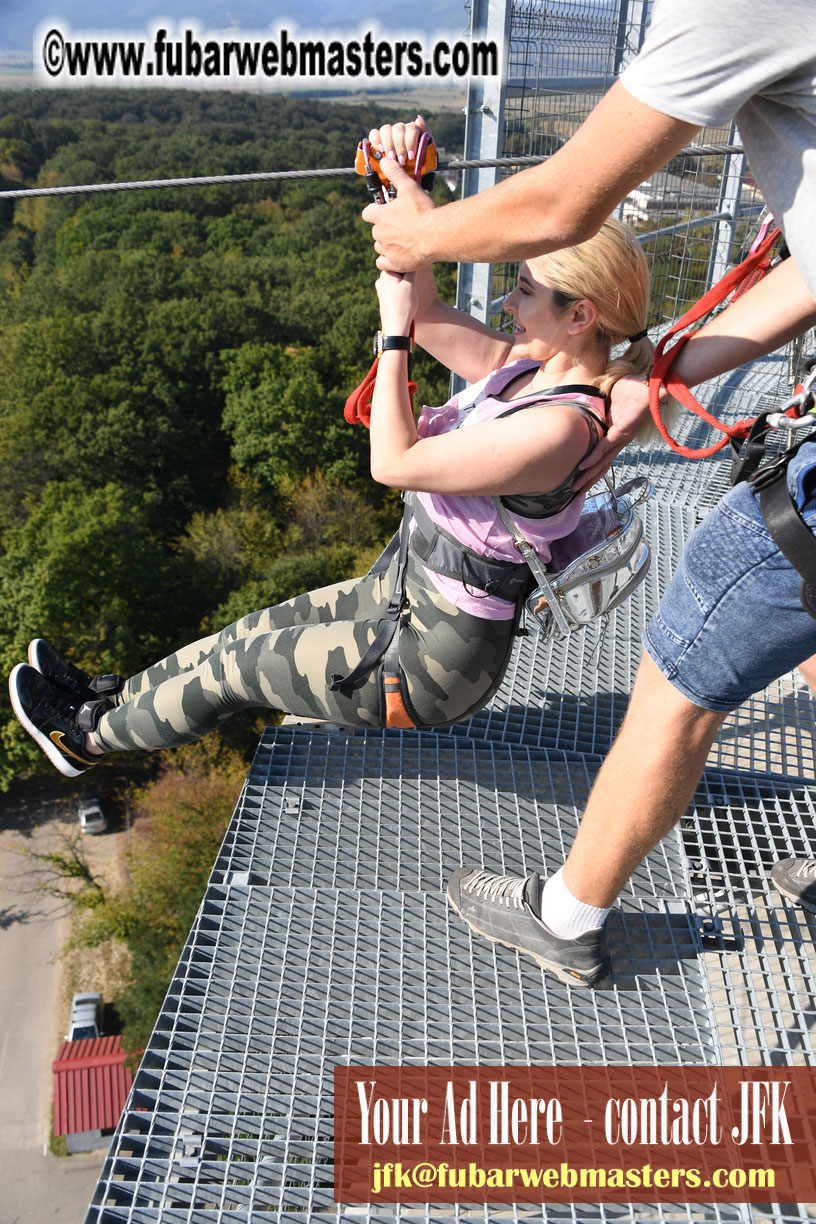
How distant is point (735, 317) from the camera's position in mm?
2150

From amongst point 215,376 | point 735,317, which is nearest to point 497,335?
point 735,317

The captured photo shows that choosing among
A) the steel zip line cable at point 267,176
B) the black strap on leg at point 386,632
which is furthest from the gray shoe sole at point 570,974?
the steel zip line cable at point 267,176

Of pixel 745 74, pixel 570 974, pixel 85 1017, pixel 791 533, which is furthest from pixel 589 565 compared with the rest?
pixel 85 1017

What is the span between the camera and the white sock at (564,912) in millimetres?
2555

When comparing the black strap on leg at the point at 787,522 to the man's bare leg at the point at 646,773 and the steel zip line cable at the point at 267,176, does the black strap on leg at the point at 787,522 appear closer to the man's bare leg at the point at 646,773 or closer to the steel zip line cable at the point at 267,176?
the man's bare leg at the point at 646,773

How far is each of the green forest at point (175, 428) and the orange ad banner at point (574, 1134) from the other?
1827 cm

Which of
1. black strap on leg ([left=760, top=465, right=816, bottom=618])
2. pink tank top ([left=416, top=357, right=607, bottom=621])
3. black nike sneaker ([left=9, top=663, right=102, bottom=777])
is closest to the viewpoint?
black strap on leg ([left=760, top=465, right=816, bottom=618])

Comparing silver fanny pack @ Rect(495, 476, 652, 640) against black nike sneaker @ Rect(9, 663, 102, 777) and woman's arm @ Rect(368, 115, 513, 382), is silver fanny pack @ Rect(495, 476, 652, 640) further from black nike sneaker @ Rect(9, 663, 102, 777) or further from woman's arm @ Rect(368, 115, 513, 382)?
black nike sneaker @ Rect(9, 663, 102, 777)

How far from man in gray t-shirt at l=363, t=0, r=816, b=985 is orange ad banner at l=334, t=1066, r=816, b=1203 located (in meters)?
0.35

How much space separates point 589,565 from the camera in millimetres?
2508

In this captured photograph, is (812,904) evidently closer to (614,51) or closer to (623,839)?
(623,839)

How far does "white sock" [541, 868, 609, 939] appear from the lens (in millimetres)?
2555

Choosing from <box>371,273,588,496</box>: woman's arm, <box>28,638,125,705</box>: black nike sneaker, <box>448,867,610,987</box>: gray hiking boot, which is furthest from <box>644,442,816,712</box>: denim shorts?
<box>28,638,125,705</box>: black nike sneaker

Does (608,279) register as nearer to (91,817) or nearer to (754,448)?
(754,448)
